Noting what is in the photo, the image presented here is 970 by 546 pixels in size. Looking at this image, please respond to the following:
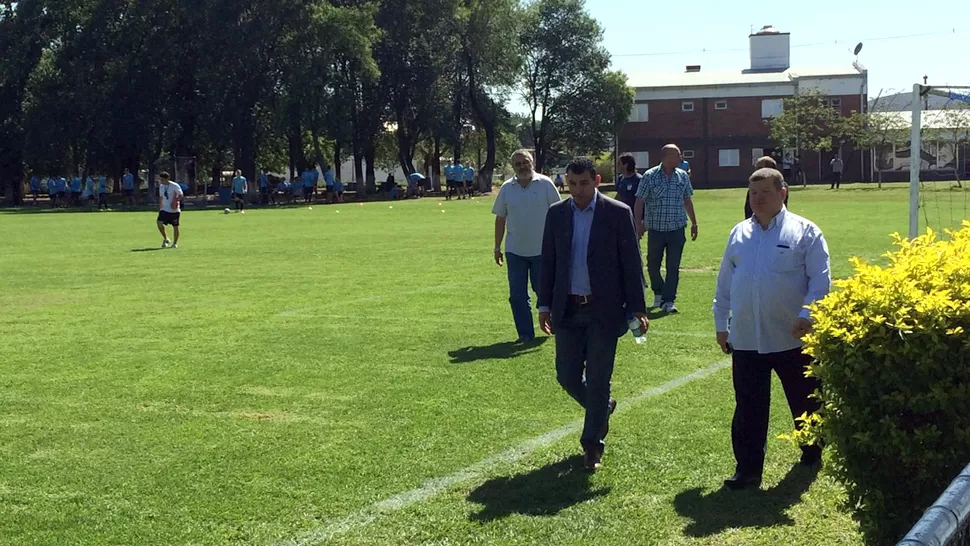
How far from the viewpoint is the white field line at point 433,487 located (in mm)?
5398

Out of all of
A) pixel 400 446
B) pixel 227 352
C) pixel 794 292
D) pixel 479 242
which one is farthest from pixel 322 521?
pixel 479 242

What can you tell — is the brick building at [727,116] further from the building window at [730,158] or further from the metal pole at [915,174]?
the metal pole at [915,174]

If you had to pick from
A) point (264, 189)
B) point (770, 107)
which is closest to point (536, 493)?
point (264, 189)

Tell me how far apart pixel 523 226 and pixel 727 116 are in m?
68.3

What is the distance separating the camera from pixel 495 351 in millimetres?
10422

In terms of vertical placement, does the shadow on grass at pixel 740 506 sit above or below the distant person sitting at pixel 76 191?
below

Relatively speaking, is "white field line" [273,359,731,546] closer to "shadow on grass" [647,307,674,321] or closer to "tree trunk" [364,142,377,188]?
"shadow on grass" [647,307,674,321]

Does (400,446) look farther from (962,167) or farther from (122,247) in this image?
(962,167)

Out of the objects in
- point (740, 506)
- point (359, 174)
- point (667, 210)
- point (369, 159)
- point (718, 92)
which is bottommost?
point (740, 506)

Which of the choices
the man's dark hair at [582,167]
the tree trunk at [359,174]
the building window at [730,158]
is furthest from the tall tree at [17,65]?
the man's dark hair at [582,167]

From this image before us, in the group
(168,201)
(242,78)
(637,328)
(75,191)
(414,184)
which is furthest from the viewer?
(75,191)

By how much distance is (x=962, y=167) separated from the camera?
154ft

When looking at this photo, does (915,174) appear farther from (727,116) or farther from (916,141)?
(727,116)

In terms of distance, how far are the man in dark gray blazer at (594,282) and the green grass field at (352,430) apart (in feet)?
1.49
